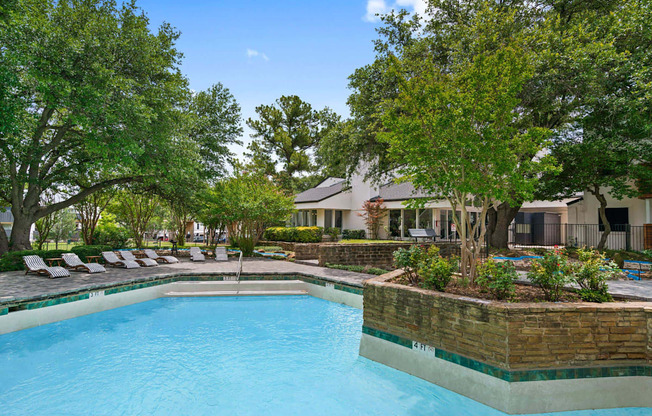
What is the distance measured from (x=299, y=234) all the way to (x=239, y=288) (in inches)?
513

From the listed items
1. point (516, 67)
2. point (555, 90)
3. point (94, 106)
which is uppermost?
point (555, 90)

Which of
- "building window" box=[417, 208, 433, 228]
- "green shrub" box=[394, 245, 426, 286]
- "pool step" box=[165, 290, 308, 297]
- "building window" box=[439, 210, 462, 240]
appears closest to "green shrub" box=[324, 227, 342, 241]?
"building window" box=[417, 208, 433, 228]

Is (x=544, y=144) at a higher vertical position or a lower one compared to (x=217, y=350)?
higher

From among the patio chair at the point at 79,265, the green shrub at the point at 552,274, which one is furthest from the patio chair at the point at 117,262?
the green shrub at the point at 552,274

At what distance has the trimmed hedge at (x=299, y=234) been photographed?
80.8 ft

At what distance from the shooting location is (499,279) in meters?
5.50

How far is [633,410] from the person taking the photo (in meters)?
4.59

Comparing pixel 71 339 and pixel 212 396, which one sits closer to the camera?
pixel 212 396

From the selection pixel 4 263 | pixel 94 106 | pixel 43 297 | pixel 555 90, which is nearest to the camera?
pixel 43 297

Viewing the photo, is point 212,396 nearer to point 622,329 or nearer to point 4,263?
point 622,329

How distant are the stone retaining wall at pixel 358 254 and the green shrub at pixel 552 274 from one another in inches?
353

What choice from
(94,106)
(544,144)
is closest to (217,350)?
(544,144)

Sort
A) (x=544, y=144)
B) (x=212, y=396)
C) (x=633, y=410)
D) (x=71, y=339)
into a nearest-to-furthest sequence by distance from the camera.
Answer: (x=633, y=410) < (x=212, y=396) < (x=544, y=144) < (x=71, y=339)

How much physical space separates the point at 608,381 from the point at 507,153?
3.91 metres
